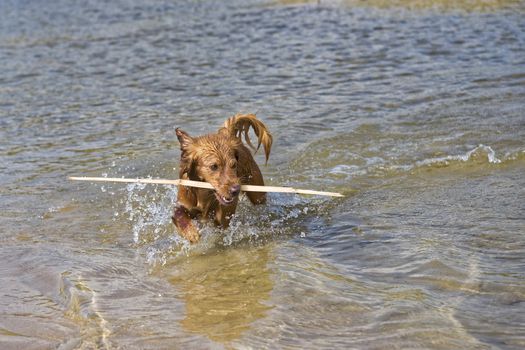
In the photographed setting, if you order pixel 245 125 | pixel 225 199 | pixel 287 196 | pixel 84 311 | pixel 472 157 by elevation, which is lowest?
pixel 287 196

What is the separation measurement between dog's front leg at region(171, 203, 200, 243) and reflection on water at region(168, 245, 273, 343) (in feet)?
0.61

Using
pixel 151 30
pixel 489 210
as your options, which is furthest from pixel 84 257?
pixel 151 30

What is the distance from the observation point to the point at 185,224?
677 cm

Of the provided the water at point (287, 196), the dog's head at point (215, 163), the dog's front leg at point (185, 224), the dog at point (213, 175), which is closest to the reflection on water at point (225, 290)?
the water at point (287, 196)

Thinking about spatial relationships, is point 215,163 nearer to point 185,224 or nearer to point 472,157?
Answer: point 185,224

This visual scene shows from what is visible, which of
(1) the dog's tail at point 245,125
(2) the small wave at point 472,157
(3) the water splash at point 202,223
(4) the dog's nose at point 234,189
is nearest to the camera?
(4) the dog's nose at point 234,189

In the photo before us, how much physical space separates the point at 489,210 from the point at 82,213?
3.92m

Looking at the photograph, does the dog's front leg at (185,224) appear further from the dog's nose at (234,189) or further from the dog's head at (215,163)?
the dog's nose at (234,189)

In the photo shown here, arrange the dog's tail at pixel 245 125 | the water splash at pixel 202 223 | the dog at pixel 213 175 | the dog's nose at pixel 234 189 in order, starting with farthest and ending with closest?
the dog's tail at pixel 245 125 < the water splash at pixel 202 223 < the dog at pixel 213 175 < the dog's nose at pixel 234 189

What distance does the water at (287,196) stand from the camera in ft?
16.8

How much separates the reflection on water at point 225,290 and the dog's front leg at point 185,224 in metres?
0.19

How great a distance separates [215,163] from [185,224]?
2.30ft

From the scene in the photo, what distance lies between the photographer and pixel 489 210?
23.5 ft

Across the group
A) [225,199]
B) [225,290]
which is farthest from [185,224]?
[225,290]
